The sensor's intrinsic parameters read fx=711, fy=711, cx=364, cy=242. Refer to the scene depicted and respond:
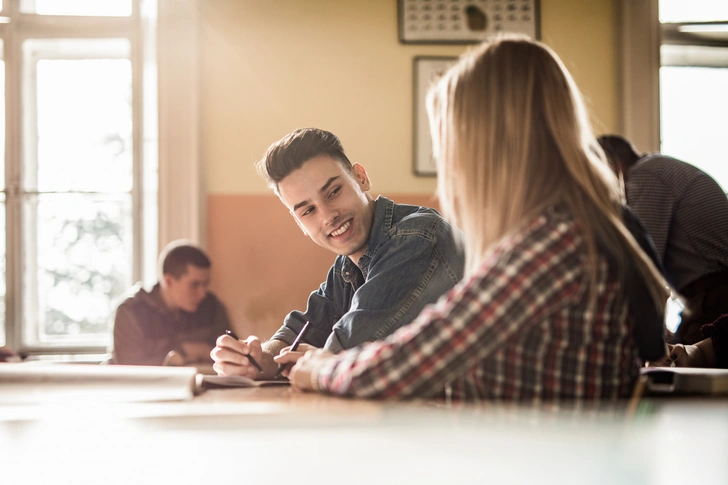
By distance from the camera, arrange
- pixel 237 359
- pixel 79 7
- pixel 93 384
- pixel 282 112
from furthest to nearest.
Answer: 1. pixel 79 7
2. pixel 282 112
3. pixel 237 359
4. pixel 93 384

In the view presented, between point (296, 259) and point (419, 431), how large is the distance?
2.89 metres

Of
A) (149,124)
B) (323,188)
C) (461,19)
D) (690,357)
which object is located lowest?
(690,357)

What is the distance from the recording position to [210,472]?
0.59 metres

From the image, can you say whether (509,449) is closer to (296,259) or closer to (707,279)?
(707,279)

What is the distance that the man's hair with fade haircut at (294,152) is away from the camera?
5.38 feet

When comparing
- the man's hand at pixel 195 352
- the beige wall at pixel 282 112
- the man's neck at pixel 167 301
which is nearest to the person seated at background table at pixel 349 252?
the man's hand at pixel 195 352

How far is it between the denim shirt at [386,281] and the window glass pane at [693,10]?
2.92m

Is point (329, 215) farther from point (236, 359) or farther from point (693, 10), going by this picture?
point (693, 10)

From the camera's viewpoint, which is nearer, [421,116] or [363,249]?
[363,249]

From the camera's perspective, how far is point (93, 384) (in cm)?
104

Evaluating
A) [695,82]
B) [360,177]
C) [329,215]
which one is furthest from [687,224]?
[695,82]

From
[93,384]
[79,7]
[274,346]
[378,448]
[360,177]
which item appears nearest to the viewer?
[378,448]

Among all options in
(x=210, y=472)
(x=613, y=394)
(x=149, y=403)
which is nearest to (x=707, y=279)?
(x=613, y=394)

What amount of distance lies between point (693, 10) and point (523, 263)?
3.81 meters
